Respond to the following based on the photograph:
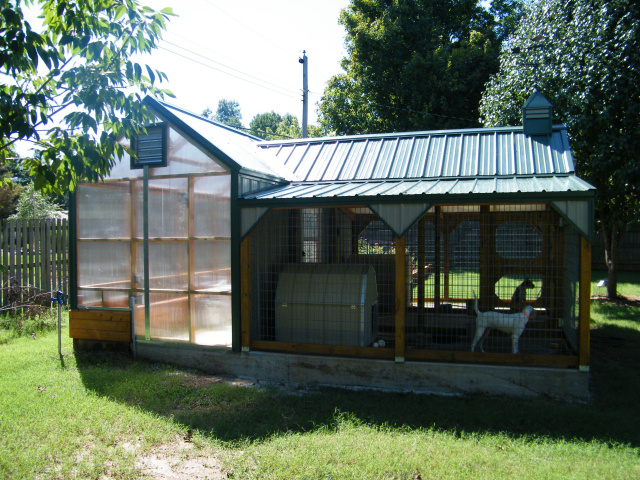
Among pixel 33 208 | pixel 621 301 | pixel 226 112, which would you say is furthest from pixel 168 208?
pixel 226 112

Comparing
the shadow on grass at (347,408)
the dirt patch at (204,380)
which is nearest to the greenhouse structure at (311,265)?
the dirt patch at (204,380)

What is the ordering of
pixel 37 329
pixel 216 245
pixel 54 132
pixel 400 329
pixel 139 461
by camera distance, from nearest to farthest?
pixel 54 132 → pixel 139 461 → pixel 400 329 → pixel 216 245 → pixel 37 329

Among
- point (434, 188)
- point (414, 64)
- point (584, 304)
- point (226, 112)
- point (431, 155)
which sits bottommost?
point (584, 304)

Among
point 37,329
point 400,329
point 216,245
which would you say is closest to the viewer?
point 400,329

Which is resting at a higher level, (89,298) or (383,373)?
(89,298)

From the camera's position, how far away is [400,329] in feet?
21.0

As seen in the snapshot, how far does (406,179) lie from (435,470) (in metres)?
4.49

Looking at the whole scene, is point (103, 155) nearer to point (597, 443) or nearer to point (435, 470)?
point (435, 470)

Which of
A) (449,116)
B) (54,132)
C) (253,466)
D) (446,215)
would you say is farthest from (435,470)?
(449,116)

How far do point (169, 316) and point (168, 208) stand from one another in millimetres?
1669

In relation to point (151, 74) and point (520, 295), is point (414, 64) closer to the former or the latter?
point (520, 295)

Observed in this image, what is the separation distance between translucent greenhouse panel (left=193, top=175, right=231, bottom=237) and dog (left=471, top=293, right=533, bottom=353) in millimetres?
Result: 3833

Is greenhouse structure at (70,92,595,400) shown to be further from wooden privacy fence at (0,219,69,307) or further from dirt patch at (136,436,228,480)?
wooden privacy fence at (0,219,69,307)

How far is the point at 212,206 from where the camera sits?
720 cm
